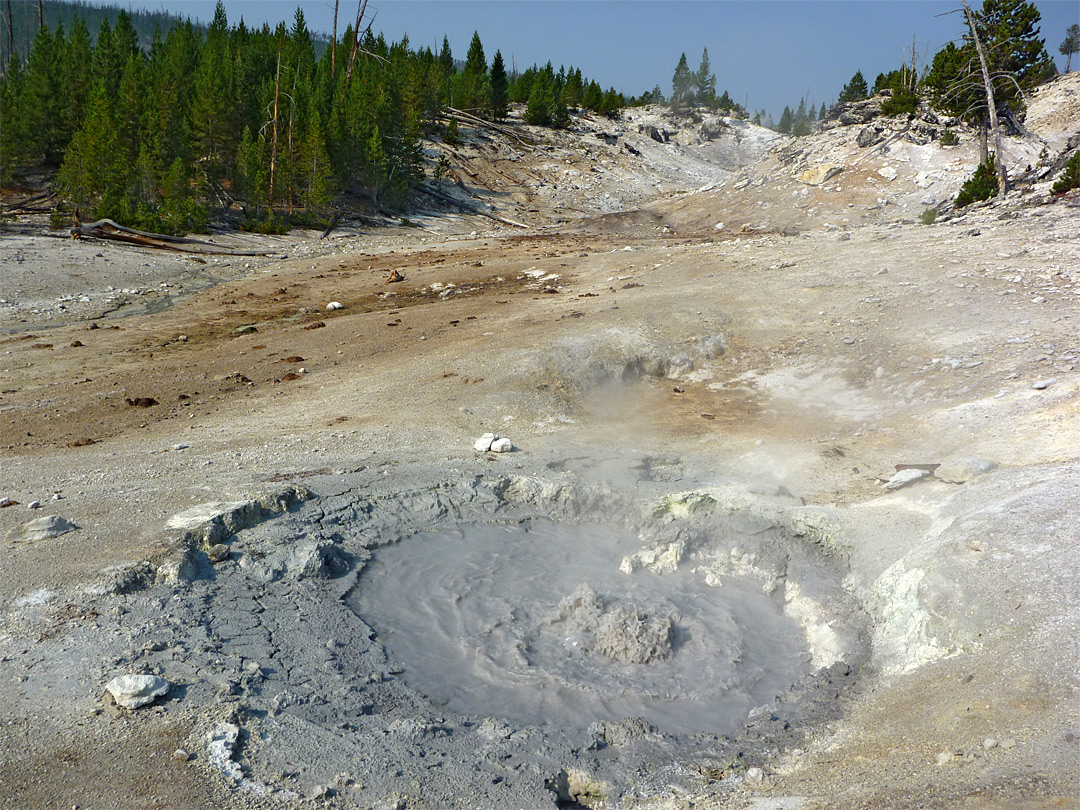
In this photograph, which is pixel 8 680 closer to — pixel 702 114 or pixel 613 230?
pixel 613 230

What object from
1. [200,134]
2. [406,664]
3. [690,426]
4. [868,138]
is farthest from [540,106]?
[406,664]

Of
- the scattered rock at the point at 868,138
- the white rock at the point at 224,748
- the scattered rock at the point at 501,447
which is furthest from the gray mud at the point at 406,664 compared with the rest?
the scattered rock at the point at 868,138

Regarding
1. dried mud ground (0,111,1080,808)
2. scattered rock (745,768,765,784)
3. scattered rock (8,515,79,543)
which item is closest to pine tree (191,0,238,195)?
dried mud ground (0,111,1080,808)

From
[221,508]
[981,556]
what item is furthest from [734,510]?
[221,508]

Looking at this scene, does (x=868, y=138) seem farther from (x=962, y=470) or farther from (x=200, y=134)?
(x=200, y=134)

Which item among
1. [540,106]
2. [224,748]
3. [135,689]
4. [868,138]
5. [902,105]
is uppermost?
[540,106]

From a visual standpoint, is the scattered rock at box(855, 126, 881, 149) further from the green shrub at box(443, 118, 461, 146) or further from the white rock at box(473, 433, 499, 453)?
the white rock at box(473, 433, 499, 453)
